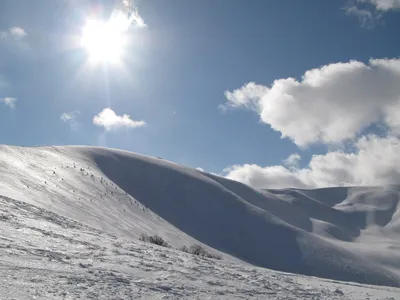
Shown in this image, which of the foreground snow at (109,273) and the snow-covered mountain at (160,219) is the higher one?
the snow-covered mountain at (160,219)

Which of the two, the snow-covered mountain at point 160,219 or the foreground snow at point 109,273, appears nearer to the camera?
the foreground snow at point 109,273

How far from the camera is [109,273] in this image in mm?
8031

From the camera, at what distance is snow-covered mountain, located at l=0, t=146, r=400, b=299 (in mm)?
11062

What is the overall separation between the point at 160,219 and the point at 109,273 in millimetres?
33152

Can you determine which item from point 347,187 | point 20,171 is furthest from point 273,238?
point 347,187

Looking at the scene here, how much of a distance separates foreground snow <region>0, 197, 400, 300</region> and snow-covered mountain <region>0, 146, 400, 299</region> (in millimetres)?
81

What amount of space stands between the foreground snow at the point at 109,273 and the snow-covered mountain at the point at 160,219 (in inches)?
3.2

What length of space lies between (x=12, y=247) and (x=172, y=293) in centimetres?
360

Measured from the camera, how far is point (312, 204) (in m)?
133

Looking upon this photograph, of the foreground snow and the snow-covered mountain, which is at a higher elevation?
the snow-covered mountain

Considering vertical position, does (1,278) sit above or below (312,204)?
below

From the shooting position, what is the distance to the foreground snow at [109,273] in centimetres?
678

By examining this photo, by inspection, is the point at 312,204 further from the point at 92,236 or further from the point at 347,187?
the point at 92,236

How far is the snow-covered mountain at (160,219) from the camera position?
1106cm
